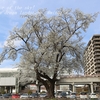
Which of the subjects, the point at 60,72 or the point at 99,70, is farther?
the point at 99,70

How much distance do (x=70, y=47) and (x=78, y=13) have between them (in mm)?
4807

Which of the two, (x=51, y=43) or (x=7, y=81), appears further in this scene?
(x=7, y=81)

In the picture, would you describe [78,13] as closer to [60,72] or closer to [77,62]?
[77,62]

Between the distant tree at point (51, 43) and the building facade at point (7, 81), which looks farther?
the building facade at point (7, 81)

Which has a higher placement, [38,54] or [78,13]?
[78,13]

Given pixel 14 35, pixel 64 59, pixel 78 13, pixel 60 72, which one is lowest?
pixel 60 72

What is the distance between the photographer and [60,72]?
27391mm

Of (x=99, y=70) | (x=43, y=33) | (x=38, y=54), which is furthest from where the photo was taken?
(x=99, y=70)

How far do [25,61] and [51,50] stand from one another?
3877 millimetres

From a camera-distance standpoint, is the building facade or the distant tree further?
the building facade

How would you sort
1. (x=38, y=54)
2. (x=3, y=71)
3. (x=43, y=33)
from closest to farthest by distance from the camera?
(x=38, y=54), (x=43, y=33), (x=3, y=71)

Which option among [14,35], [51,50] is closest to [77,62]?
[51,50]

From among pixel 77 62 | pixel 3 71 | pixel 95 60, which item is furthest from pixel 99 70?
pixel 77 62

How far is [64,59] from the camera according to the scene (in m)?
27.4
